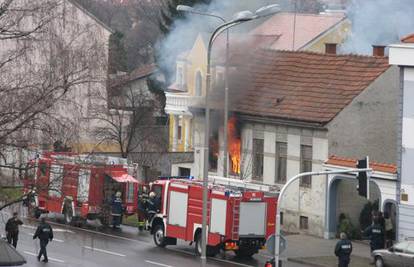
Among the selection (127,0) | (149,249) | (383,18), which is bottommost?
(149,249)

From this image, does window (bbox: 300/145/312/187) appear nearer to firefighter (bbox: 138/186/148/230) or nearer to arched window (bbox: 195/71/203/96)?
firefighter (bbox: 138/186/148/230)

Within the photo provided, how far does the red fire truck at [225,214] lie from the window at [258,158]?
323 inches

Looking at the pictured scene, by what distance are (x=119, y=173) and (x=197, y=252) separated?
629 centimetres

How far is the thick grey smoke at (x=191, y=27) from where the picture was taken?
50.3m

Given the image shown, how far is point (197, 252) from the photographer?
128 feet

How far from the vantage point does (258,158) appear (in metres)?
47.8

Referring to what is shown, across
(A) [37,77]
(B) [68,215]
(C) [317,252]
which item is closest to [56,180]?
(A) [37,77]

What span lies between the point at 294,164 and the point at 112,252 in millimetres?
9380

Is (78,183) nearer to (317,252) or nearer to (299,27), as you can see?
(317,252)

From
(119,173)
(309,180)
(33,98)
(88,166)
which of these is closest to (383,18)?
(309,180)

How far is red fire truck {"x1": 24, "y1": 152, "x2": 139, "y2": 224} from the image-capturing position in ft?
85.4

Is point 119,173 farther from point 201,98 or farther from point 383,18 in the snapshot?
point 383,18

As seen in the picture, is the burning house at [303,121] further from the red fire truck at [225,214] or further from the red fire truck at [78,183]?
the red fire truck at [78,183]

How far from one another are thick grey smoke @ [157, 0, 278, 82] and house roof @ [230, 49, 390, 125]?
6.82 ft
